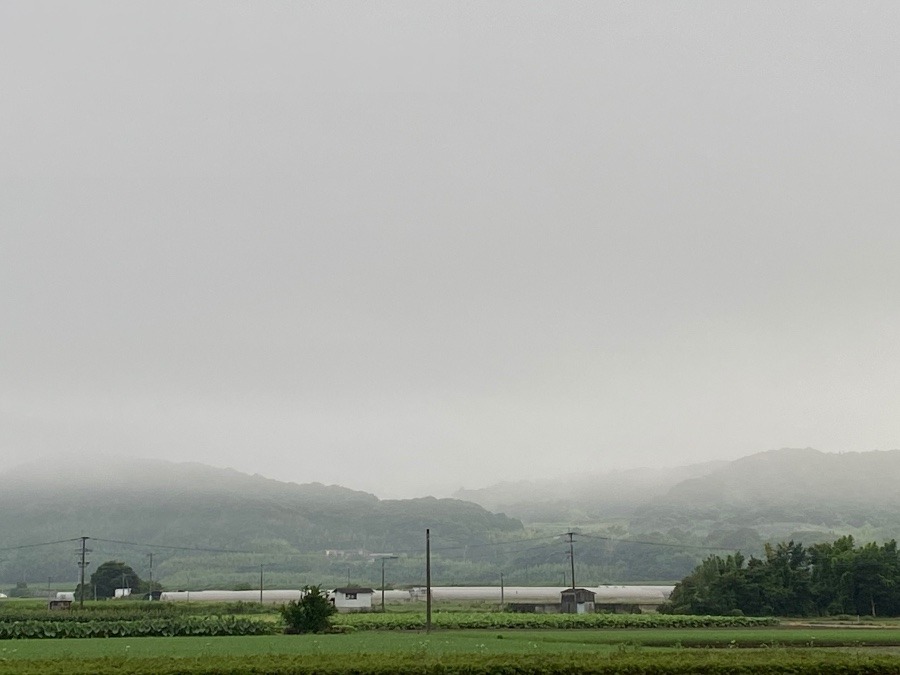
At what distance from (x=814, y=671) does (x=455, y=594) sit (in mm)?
119752

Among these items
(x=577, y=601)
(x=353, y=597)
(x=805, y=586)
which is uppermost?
(x=805, y=586)

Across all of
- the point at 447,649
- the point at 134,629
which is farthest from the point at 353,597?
the point at 447,649

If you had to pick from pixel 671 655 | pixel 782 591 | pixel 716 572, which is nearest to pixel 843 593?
pixel 782 591

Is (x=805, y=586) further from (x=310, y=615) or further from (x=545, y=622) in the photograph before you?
(x=310, y=615)

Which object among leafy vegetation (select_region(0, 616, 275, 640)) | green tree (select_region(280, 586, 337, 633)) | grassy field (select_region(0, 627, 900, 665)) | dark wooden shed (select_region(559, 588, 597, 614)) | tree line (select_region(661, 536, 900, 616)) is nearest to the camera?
grassy field (select_region(0, 627, 900, 665))

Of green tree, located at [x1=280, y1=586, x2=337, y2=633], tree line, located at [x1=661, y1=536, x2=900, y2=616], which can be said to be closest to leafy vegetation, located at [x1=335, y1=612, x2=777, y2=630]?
green tree, located at [x1=280, y1=586, x2=337, y2=633]

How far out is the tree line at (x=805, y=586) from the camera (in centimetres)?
9269

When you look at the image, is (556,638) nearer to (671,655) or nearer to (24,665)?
(671,655)

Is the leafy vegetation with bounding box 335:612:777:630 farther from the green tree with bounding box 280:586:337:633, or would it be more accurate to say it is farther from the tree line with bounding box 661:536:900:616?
the tree line with bounding box 661:536:900:616

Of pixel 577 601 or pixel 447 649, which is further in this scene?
pixel 577 601

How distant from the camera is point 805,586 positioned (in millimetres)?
96750

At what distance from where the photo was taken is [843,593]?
94500 mm

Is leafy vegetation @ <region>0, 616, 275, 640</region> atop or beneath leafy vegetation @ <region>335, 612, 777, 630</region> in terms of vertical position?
atop

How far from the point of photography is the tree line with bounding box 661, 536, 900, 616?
9269 centimetres
